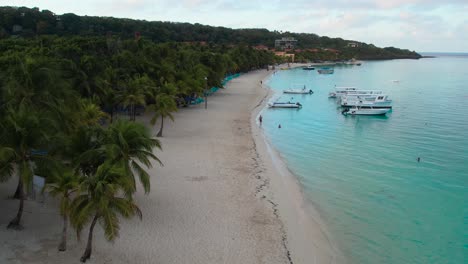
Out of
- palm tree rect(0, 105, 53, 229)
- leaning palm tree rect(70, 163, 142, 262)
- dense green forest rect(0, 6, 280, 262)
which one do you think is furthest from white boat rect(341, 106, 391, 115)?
leaning palm tree rect(70, 163, 142, 262)

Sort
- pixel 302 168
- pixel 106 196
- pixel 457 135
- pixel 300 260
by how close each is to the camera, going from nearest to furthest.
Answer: pixel 106 196, pixel 300 260, pixel 302 168, pixel 457 135

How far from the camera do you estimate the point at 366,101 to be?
216ft

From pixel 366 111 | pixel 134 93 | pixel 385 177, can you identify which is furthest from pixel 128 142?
pixel 366 111

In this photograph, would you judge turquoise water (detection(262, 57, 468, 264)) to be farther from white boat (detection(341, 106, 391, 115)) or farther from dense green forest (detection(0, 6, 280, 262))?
dense green forest (detection(0, 6, 280, 262))

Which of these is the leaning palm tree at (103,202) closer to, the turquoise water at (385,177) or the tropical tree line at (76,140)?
the tropical tree line at (76,140)

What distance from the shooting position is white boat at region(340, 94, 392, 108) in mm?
64500

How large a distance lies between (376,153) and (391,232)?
697 inches

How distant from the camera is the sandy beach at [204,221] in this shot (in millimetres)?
15922

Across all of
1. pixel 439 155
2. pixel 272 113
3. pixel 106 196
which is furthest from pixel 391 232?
pixel 272 113

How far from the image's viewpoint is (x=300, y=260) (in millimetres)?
17078

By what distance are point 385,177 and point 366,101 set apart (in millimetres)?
37591

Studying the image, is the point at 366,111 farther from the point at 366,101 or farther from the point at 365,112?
the point at 366,101

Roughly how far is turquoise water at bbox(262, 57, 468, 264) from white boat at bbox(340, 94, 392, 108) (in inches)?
203

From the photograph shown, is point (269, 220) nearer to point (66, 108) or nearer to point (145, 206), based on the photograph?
point (145, 206)
